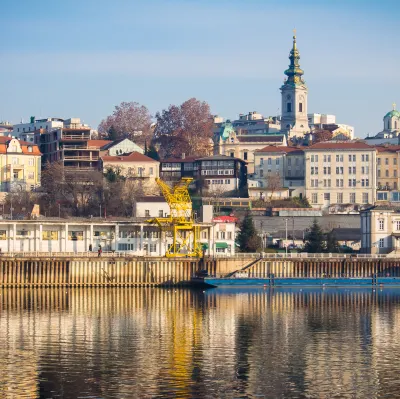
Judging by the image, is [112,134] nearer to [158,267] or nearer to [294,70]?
[294,70]

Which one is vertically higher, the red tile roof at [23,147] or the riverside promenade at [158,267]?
the red tile roof at [23,147]

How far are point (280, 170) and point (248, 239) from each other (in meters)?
41.8

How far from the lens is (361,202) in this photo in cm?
14262

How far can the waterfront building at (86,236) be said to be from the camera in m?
98.4

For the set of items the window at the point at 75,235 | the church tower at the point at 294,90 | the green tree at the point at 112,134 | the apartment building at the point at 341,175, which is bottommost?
the window at the point at 75,235

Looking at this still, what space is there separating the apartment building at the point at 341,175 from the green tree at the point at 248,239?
3324 cm

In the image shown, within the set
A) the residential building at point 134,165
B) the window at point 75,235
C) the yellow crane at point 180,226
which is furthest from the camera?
the residential building at point 134,165

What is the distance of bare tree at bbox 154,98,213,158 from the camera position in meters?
171

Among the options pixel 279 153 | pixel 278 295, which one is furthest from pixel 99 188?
pixel 278 295

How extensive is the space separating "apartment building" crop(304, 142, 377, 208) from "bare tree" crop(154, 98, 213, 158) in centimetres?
2884

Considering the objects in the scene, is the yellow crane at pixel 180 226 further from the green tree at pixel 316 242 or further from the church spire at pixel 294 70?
the church spire at pixel 294 70

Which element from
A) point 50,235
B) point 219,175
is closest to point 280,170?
point 219,175

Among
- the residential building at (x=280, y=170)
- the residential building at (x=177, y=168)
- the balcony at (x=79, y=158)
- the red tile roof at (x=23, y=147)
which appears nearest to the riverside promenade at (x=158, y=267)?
the residential building at (x=280, y=170)

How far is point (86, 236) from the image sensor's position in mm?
100438
